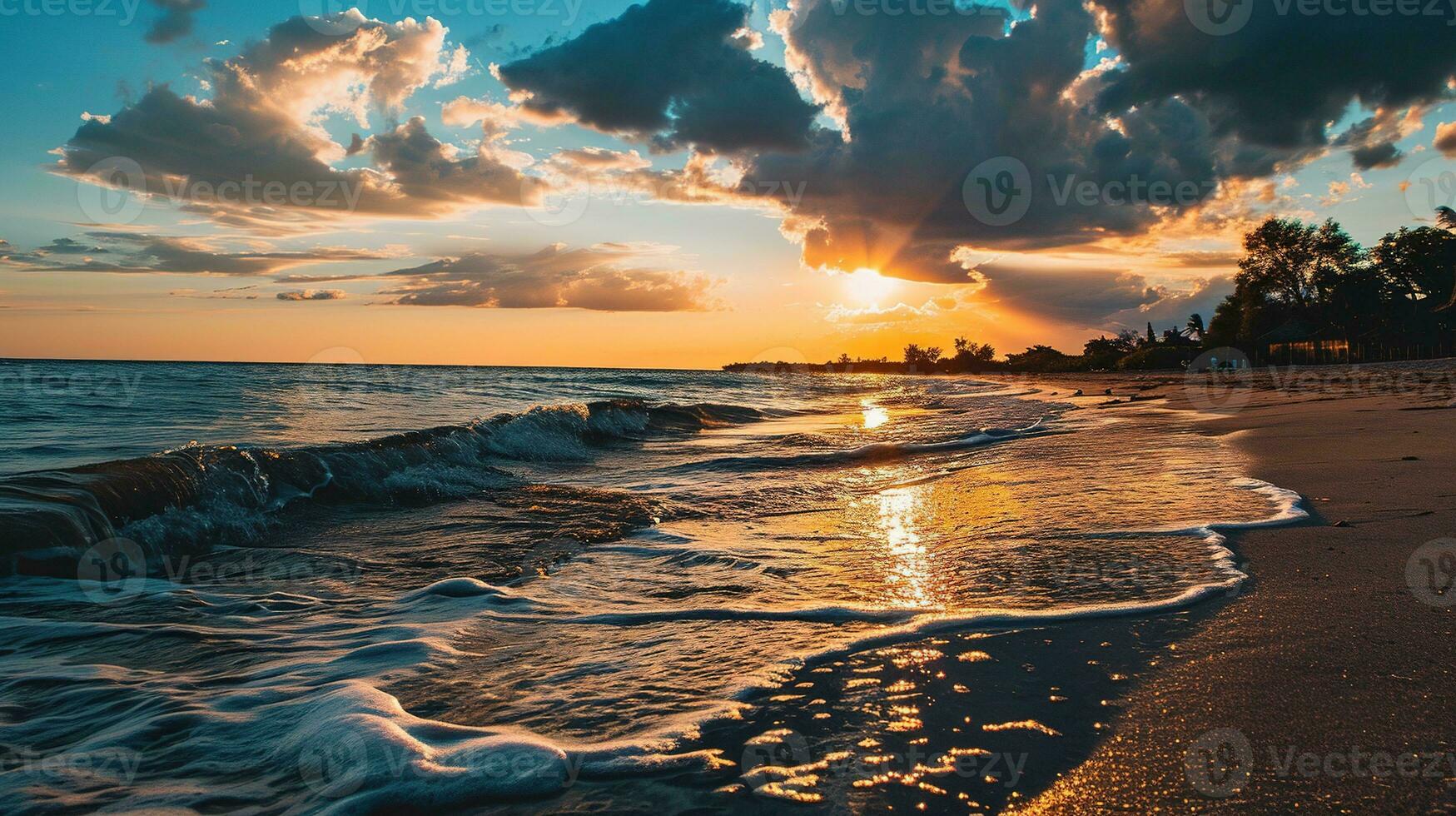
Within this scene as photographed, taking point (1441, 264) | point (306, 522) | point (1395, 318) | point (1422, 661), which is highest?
point (1441, 264)

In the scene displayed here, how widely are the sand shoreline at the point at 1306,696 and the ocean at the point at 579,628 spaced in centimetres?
15

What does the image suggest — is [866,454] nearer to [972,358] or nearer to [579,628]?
[579,628]

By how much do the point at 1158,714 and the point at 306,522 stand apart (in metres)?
7.70

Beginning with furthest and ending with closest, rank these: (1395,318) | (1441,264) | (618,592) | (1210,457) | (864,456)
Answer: (1441,264), (1395,318), (864,456), (1210,457), (618,592)

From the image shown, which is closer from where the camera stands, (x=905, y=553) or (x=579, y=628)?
(x=579, y=628)

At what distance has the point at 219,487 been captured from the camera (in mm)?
7840

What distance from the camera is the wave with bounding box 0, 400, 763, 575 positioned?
5988mm

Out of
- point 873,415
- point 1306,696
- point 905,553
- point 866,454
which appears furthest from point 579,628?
point 873,415

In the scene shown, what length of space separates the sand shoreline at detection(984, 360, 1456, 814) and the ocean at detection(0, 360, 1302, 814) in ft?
0.49

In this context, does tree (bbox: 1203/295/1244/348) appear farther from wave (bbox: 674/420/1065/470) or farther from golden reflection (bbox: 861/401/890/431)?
wave (bbox: 674/420/1065/470)

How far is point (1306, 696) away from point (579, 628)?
10.1ft

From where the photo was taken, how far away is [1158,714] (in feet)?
7.95

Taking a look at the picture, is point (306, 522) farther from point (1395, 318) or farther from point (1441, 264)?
point (1441, 264)

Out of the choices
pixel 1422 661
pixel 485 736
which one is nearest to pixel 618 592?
pixel 485 736
